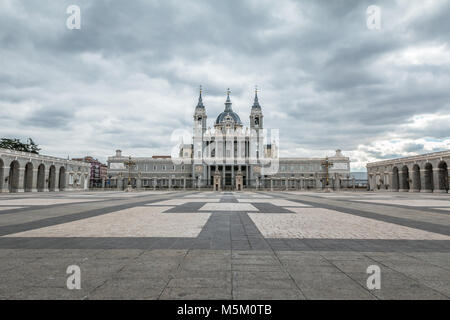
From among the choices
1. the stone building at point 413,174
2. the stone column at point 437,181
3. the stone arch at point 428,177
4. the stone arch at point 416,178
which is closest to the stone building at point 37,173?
the stone building at point 413,174

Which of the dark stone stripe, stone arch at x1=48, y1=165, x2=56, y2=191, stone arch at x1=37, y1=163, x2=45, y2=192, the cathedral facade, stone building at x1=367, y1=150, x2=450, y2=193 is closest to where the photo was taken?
the dark stone stripe

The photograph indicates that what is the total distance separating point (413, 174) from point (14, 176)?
7415 centimetres

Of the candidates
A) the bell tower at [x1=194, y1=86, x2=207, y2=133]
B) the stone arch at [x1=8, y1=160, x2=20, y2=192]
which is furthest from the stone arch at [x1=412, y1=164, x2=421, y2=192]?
the stone arch at [x1=8, y1=160, x2=20, y2=192]

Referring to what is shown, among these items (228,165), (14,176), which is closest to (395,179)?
(228,165)

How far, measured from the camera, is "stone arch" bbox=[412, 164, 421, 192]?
182 ft

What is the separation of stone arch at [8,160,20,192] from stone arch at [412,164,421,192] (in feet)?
240

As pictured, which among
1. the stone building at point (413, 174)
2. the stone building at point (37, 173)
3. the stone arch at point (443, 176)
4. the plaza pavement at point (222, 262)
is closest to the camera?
the plaza pavement at point (222, 262)

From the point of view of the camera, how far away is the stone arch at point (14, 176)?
160 feet

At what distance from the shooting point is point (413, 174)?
183 feet

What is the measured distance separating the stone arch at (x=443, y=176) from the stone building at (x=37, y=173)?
72895 millimetres

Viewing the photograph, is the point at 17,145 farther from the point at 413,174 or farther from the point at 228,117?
the point at 413,174

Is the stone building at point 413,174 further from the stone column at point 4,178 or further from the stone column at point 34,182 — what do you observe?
the stone column at point 4,178

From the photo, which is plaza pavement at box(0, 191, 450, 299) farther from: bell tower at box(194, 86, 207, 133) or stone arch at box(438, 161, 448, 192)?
bell tower at box(194, 86, 207, 133)
